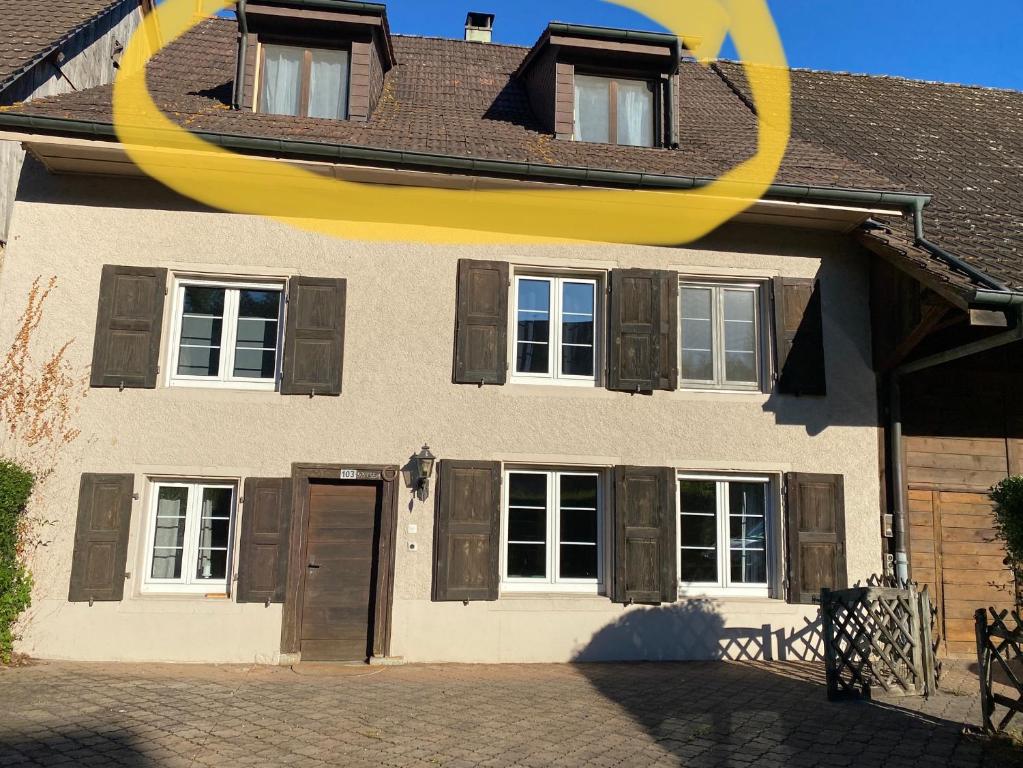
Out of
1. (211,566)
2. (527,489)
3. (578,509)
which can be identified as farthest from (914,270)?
(211,566)

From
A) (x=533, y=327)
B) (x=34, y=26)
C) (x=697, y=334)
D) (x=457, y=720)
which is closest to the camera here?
(x=457, y=720)

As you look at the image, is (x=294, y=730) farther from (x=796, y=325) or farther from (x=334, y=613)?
(x=796, y=325)

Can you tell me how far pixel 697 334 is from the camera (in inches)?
340

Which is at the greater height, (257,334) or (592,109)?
(592,109)

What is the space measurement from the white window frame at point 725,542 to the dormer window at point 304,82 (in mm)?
5669

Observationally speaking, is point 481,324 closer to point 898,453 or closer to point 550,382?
point 550,382

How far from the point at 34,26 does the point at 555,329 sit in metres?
6.83

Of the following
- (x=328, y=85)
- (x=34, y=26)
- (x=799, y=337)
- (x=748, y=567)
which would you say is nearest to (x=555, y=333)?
(x=799, y=337)

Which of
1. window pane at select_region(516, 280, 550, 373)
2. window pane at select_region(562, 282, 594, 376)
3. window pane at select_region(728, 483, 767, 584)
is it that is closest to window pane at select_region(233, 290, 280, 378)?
window pane at select_region(516, 280, 550, 373)

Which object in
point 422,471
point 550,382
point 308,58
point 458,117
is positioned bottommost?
point 422,471

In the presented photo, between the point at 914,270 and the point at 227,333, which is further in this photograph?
the point at 227,333

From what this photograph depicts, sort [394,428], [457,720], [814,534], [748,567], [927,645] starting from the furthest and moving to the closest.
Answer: [748,567] → [814,534] → [394,428] → [927,645] → [457,720]

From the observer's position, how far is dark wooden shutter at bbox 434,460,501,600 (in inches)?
301

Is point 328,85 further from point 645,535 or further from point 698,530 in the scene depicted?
point 698,530
